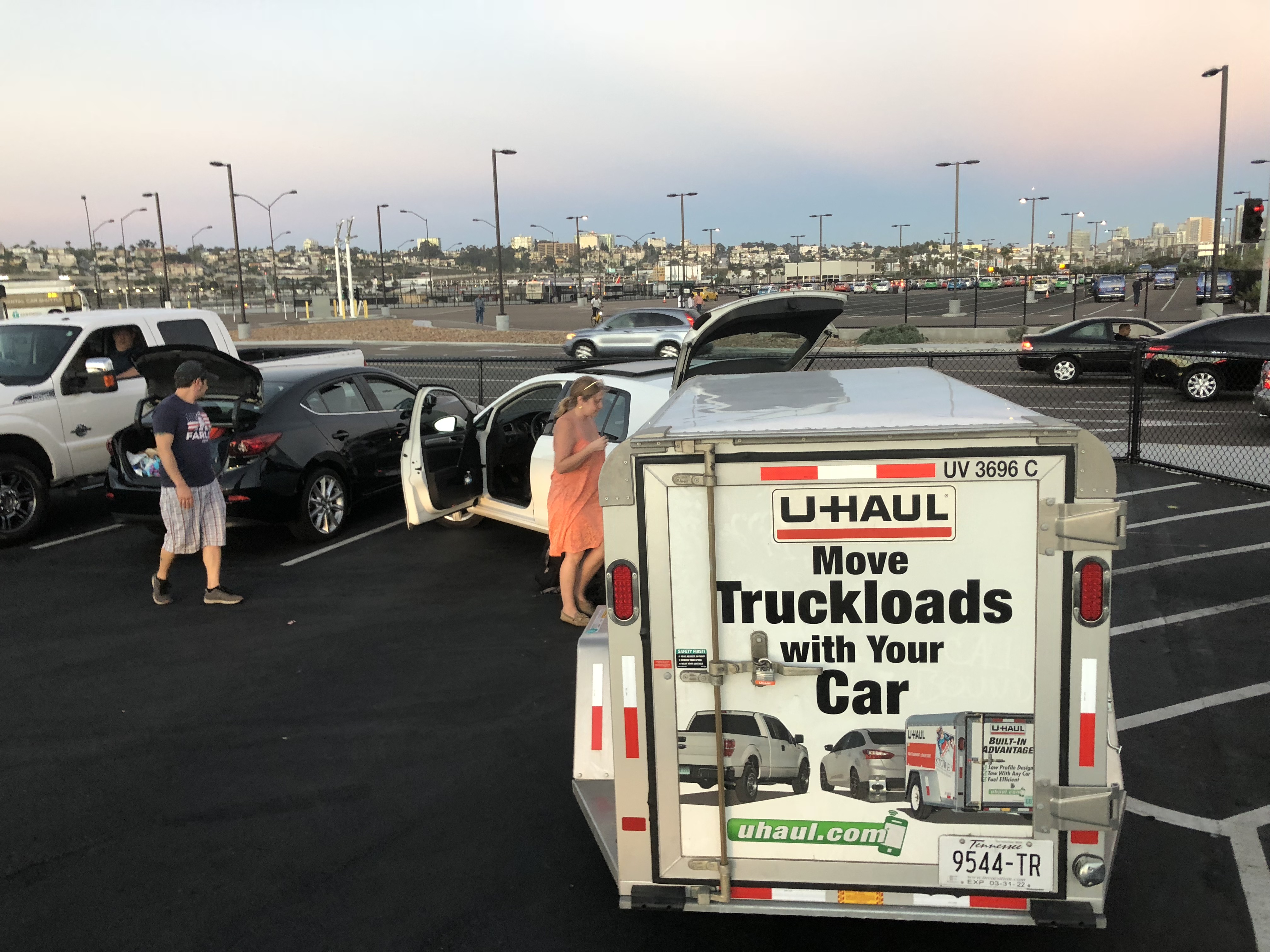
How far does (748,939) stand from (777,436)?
1965mm

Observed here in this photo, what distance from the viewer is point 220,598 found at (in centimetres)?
755

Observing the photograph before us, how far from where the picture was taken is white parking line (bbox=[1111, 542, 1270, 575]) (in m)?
7.95

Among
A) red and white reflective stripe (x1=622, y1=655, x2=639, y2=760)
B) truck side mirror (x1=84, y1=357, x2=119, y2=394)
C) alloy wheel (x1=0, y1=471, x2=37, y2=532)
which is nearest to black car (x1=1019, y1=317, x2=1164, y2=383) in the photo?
truck side mirror (x1=84, y1=357, x2=119, y2=394)

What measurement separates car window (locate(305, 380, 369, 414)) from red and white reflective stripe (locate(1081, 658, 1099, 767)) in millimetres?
7687

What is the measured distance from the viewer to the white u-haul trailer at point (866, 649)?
2.98 metres

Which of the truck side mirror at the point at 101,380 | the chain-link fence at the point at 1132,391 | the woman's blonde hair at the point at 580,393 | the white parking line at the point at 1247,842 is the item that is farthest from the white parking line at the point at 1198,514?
the truck side mirror at the point at 101,380

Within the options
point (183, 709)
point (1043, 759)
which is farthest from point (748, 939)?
point (183, 709)

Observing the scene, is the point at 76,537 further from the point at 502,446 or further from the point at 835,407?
the point at 835,407

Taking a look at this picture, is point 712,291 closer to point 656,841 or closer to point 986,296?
point 986,296

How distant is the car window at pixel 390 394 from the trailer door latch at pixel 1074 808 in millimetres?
8180

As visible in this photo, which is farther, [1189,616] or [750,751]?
[1189,616]

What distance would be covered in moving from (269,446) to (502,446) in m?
2.03

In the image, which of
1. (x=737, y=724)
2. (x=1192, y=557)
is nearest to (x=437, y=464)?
(x=737, y=724)

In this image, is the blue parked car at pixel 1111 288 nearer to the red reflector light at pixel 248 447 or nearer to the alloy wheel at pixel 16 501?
the red reflector light at pixel 248 447
